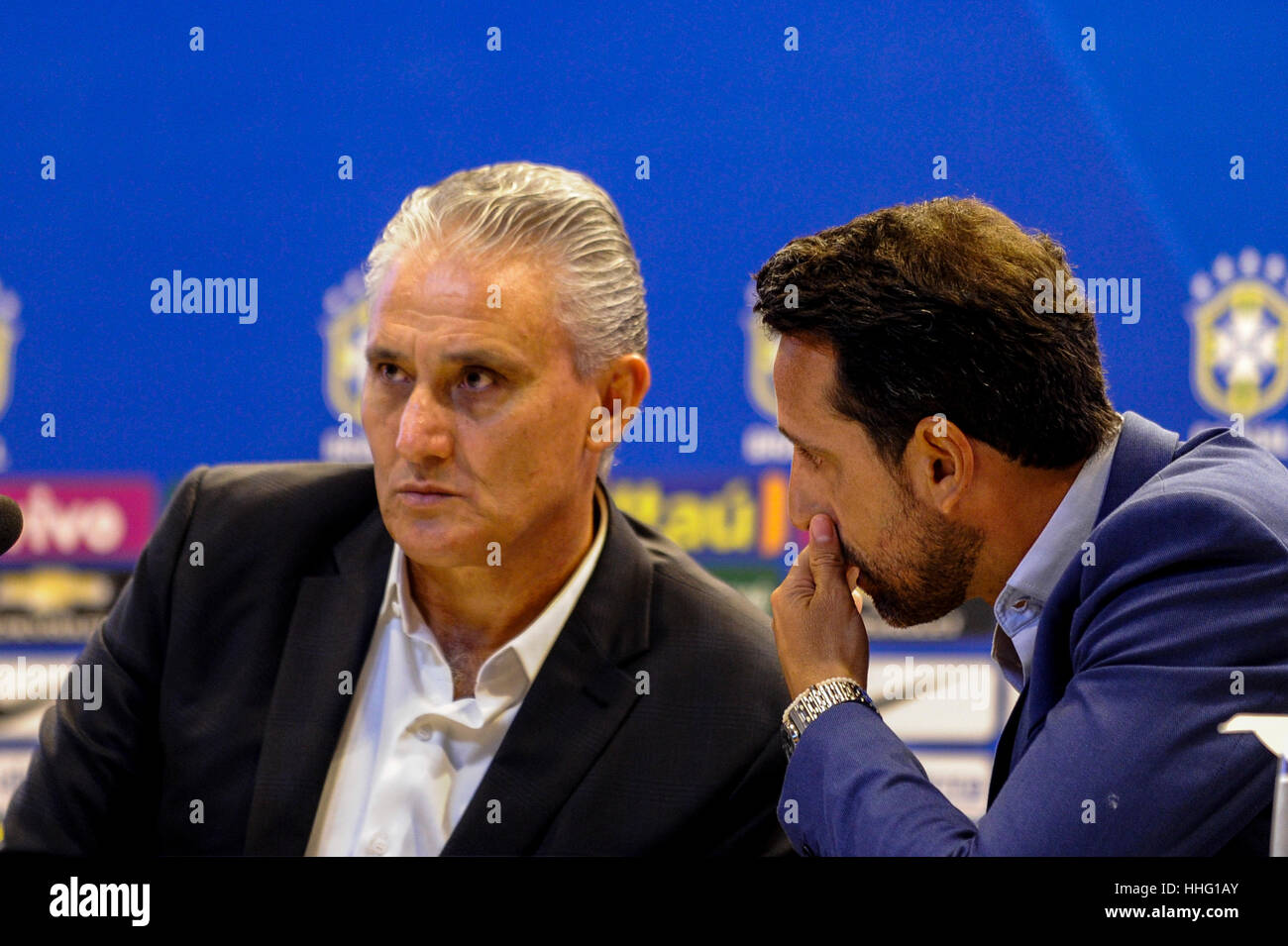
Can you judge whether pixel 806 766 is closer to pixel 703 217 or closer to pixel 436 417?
pixel 436 417

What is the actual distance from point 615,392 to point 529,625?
0.45 metres

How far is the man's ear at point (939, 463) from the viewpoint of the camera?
1818 millimetres

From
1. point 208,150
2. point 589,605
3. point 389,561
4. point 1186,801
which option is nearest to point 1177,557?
point 1186,801

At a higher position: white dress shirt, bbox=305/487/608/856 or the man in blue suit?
the man in blue suit

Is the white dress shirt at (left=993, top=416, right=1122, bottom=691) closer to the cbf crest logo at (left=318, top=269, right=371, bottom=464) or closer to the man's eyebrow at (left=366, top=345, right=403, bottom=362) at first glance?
the man's eyebrow at (left=366, top=345, right=403, bottom=362)

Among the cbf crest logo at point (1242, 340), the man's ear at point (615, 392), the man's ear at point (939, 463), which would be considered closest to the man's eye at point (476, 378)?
the man's ear at point (615, 392)

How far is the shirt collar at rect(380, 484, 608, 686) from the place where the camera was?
7.04 feet

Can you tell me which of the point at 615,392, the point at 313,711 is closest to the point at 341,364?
the point at 615,392

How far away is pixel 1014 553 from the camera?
1.89 meters

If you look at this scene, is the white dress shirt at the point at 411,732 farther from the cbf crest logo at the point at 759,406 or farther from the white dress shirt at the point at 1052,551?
the cbf crest logo at the point at 759,406

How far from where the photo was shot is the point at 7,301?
3.39 meters

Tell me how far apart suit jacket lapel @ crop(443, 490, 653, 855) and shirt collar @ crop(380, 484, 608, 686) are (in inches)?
1.4

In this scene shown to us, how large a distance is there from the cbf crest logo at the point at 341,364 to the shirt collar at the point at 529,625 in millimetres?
1171

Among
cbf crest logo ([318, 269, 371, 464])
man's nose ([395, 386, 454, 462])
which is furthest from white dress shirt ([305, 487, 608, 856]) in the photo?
cbf crest logo ([318, 269, 371, 464])
